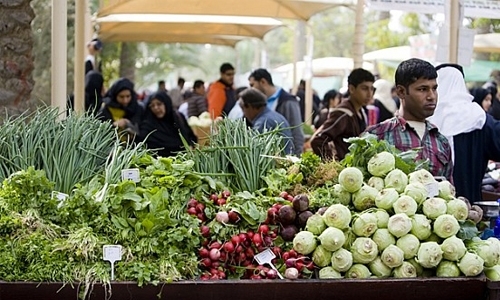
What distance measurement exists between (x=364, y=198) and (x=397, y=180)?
0.65 feet

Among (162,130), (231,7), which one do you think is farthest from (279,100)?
(231,7)

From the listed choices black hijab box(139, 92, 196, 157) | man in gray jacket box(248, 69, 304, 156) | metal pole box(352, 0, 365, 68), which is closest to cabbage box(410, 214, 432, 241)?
man in gray jacket box(248, 69, 304, 156)

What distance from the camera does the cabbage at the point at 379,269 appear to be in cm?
409

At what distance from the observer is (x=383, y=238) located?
162 inches

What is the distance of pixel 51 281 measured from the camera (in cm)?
390

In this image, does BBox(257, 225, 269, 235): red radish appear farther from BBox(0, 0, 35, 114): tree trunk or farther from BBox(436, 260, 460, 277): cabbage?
BBox(0, 0, 35, 114): tree trunk

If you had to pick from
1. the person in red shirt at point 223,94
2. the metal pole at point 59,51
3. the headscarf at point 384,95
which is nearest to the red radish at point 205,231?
the metal pole at point 59,51

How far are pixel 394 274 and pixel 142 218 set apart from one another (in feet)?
3.85

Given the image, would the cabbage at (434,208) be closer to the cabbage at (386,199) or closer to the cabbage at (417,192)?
the cabbage at (417,192)

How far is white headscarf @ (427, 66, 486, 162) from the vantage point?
5.95 meters

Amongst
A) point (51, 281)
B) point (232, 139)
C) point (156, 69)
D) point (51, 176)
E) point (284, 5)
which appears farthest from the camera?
point (156, 69)

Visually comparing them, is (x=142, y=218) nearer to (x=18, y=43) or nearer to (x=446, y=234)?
(x=446, y=234)

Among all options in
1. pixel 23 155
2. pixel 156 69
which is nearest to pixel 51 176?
pixel 23 155

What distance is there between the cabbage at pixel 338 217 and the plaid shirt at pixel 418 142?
1.27 metres
